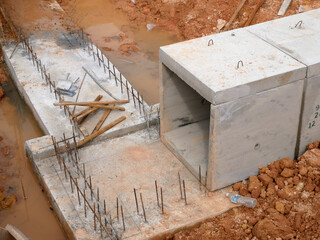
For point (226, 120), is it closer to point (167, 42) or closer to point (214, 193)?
point (214, 193)

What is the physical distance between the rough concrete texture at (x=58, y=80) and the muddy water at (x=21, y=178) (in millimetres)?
313

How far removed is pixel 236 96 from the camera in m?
6.14

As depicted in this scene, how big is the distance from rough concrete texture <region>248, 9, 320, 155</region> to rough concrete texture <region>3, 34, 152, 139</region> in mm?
2374

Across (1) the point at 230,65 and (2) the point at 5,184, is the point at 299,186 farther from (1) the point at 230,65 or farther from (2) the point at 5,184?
(2) the point at 5,184

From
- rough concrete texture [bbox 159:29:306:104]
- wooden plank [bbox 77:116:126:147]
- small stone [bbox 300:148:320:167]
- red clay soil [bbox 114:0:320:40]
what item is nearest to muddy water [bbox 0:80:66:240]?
wooden plank [bbox 77:116:126:147]

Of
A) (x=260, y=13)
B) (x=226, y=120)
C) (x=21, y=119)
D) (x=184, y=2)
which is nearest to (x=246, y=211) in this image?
(x=226, y=120)

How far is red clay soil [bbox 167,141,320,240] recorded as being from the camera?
20.6ft

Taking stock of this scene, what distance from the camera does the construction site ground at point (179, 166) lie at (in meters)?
6.39

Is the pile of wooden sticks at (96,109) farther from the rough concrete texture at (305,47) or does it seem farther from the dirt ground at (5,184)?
the rough concrete texture at (305,47)

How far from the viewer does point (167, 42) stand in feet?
37.6

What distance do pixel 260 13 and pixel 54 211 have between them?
6088 millimetres

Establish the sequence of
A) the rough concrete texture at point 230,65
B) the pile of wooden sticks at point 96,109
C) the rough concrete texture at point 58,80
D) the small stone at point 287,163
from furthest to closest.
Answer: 1. the rough concrete texture at point 58,80
2. the pile of wooden sticks at point 96,109
3. the small stone at point 287,163
4. the rough concrete texture at point 230,65

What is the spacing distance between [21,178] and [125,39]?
15.5 ft

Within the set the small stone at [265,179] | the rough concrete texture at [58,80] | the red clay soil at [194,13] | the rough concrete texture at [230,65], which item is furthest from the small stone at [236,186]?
the red clay soil at [194,13]
